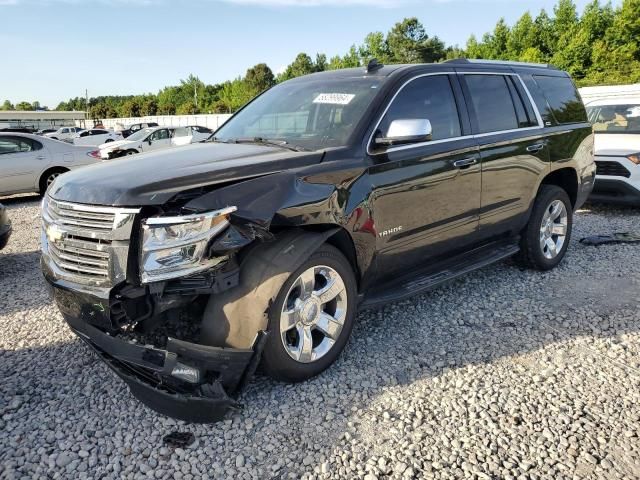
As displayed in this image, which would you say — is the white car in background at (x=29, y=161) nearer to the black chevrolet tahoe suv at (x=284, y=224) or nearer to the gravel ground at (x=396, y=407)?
the gravel ground at (x=396, y=407)

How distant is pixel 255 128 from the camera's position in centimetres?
406

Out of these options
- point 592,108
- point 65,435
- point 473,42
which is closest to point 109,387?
point 65,435

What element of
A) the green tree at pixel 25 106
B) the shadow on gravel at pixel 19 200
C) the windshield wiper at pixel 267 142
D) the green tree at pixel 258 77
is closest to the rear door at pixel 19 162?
the shadow on gravel at pixel 19 200

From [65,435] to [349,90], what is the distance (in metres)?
2.92

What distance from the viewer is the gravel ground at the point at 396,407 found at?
2.47 meters

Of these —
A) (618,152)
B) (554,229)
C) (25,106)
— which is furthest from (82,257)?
(25,106)

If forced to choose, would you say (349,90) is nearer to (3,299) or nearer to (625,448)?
(625,448)

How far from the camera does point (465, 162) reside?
13.3 ft

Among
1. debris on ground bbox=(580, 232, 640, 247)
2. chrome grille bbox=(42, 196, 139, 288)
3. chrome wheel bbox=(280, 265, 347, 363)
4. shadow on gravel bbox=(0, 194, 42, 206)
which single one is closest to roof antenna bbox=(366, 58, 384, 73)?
chrome wheel bbox=(280, 265, 347, 363)

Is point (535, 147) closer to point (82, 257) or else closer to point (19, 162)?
point (82, 257)

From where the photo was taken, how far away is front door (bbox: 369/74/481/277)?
3475mm

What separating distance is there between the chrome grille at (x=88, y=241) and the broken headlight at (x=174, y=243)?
0.11 meters

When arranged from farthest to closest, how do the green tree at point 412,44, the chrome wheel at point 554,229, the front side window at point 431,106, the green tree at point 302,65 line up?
the green tree at point 302,65 < the green tree at point 412,44 < the chrome wheel at point 554,229 < the front side window at point 431,106

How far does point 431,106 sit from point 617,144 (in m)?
5.80
